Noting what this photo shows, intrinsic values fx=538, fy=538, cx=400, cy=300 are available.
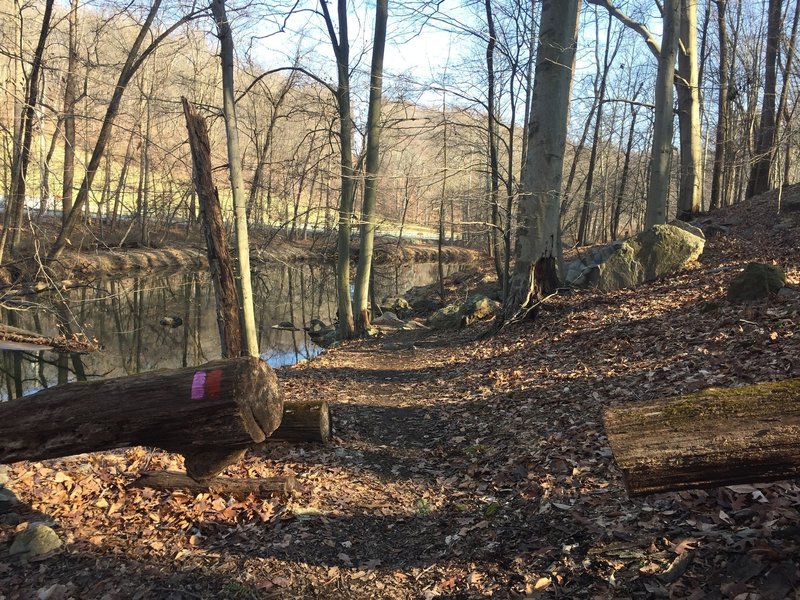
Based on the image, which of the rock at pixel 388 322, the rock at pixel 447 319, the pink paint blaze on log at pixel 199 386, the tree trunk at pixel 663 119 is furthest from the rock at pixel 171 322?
the pink paint blaze on log at pixel 199 386

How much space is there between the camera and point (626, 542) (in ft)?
10.2

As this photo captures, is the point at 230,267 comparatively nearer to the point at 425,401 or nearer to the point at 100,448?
the point at 425,401

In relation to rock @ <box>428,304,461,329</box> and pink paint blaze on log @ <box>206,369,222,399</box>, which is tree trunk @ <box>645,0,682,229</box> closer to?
rock @ <box>428,304,461,329</box>

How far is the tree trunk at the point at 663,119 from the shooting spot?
12594 millimetres

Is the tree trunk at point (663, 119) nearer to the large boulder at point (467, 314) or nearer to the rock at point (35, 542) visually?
the large boulder at point (467, 314)

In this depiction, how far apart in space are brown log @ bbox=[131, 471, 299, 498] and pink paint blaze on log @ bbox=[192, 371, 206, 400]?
1559mm

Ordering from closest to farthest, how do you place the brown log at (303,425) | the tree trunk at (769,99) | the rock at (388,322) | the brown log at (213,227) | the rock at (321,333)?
the brown log at (303,425) → the brown log at (213,227) → the tree trunk at (769,99) → the rock at (388,322) → the rock at (321,333)

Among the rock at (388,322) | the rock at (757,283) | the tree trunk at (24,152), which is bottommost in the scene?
the rock at (388,322)

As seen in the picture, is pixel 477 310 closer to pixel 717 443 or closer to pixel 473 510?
pixel 473 510

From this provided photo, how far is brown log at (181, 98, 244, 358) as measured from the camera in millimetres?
7902

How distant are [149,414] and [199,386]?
0.36 meters

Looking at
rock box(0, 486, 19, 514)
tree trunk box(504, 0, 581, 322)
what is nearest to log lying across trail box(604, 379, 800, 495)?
rock box(0, 486, 19, 514)

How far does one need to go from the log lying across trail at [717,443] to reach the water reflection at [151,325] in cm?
730

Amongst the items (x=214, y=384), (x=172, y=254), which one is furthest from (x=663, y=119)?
(x=172, y=254)
